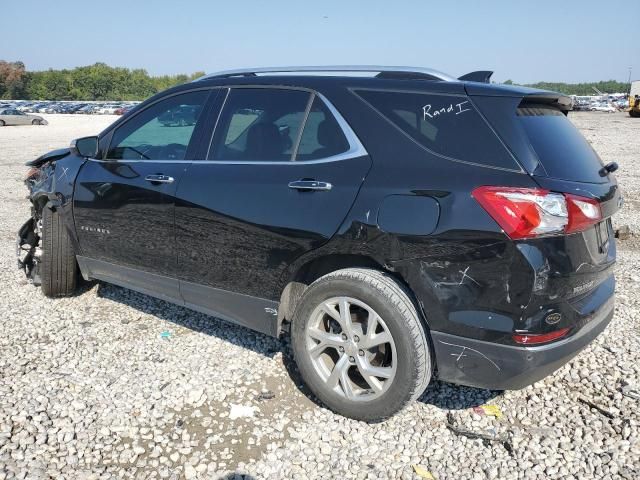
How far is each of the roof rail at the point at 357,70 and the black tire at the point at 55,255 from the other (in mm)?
1830

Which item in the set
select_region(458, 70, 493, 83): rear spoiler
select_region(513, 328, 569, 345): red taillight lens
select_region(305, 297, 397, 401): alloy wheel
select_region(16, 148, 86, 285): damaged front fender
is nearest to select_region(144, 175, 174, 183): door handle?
select_region(16, 148, 86, 285): damaged front fender

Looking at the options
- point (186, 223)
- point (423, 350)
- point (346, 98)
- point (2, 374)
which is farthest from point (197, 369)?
point (346, 98)

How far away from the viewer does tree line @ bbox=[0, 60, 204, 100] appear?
10238cm

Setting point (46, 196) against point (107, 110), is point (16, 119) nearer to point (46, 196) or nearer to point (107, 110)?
point (107, 110)

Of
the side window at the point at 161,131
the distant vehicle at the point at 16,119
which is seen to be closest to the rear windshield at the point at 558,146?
the side window at the point at 161,131

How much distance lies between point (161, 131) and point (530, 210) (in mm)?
2634

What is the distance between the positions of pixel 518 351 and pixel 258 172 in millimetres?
1744

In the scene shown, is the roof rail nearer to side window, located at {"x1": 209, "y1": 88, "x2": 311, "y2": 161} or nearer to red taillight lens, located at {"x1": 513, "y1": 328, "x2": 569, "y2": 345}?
side window, located at {"x1": 209, "y1": 88, "x2": 311, "y2": 161}

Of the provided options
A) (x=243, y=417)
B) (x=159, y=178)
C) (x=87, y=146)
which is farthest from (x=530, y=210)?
(x=87, y=146)

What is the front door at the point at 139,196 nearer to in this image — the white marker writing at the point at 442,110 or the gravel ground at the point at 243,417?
the gravel ground at the point at 243,417

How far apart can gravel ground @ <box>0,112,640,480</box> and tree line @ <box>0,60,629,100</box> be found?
101552 mm

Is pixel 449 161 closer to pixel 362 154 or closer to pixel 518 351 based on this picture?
pixel 362 154

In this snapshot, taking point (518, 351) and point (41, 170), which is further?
point (41, 170)

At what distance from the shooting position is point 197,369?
3543mm
